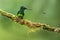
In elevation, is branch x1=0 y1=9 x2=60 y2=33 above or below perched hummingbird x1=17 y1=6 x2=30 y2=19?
below

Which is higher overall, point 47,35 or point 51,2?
point 51,2

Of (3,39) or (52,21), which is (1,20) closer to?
(3,39)

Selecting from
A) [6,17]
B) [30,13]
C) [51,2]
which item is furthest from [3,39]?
[51,2]

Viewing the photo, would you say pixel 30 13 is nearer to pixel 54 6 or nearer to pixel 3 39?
pixel 54 6

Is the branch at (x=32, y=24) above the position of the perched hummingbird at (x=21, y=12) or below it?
below

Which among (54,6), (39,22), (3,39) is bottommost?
(3,39)

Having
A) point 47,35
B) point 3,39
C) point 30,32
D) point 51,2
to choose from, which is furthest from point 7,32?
point 51,2
